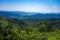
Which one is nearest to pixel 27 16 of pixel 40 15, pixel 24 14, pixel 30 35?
pixel 24 14

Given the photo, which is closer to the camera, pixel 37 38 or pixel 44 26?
pixel 37 38

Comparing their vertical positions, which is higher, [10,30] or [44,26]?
[10,30]

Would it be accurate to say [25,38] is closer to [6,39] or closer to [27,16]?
[6,39]

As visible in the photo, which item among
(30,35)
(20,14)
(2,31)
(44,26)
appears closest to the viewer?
(2,31)

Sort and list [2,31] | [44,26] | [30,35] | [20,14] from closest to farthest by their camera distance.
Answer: [2,31], [30,35], [44,26], [20,14]

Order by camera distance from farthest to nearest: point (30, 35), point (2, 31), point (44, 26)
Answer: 1. point (44, 26)
2. point (30, 35)
3. point (2, 31)

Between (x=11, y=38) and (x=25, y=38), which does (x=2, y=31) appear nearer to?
(x=11, y=38)

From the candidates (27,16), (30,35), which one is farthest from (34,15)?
(30,35)

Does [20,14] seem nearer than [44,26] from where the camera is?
No
